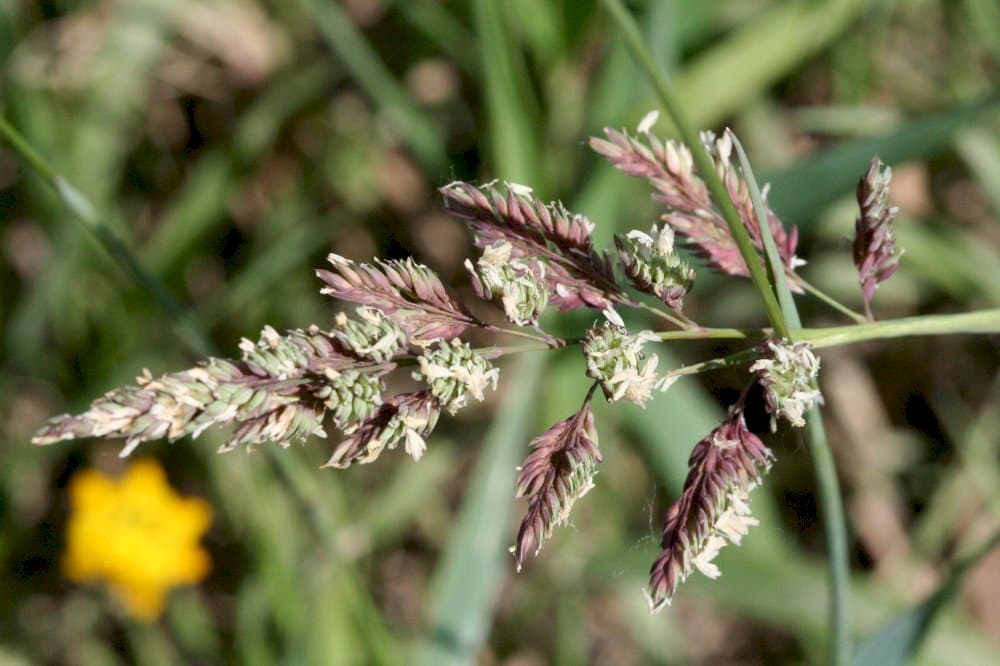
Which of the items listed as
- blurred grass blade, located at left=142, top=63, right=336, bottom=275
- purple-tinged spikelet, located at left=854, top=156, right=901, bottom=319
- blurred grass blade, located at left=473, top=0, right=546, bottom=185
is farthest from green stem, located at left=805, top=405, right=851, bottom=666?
blurred grass blade, located at left=142, top=63, right=336, bottom=275

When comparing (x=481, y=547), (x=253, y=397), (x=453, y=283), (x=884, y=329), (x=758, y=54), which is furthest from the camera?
(x=453, y=283)

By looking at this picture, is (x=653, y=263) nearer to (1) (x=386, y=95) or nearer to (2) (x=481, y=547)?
(2) (x=481, y=547)

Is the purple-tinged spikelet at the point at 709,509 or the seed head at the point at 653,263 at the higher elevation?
the seed head at the point at 653,263

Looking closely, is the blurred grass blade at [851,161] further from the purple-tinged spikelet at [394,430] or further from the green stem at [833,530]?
the purple-tinged spikelet at [394,430]

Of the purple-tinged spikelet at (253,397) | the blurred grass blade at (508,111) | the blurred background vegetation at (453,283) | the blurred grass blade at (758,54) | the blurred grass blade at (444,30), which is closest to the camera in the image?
the purple-tinged spikelet at (253,397)

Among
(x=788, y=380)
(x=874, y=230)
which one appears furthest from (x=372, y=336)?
(x=874, y=230)

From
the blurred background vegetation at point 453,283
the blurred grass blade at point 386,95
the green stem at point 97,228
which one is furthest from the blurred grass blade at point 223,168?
the green stem at point 97,228

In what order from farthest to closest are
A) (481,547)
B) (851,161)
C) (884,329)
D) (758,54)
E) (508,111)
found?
(758,54) → (508,111) → (481,547) → (851,161) → (884,329)
